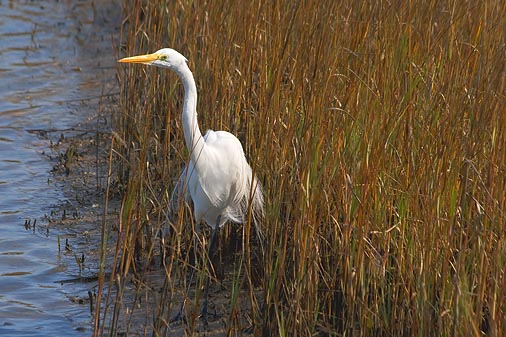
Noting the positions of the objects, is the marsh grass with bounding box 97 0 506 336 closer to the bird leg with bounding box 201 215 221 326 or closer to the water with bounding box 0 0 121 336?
the bird leg with bounding box 201 215 221 326

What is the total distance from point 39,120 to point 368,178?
3.88m

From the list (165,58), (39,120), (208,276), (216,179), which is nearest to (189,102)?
(165,58)

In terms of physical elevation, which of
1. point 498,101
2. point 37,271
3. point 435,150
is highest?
point 498,101

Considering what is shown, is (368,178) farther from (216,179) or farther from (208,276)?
(216,179)

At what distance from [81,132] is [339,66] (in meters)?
2.80

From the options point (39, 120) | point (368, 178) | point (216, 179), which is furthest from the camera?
point (39, 120)

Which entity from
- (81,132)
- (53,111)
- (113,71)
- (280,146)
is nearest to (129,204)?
(280,146)

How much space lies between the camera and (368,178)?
295cm

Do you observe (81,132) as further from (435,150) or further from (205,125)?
(435,150)

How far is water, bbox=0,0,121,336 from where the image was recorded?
12.9ft

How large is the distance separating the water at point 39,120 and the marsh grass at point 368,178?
0.37 meters

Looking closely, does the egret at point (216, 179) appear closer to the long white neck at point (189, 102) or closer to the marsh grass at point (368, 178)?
the long white neck at point (189, 102)

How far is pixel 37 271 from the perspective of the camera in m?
4.27

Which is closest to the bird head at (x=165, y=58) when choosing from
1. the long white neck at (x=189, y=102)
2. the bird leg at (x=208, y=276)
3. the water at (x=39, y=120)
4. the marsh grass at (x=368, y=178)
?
the long white neck at (x=189, y=102)
